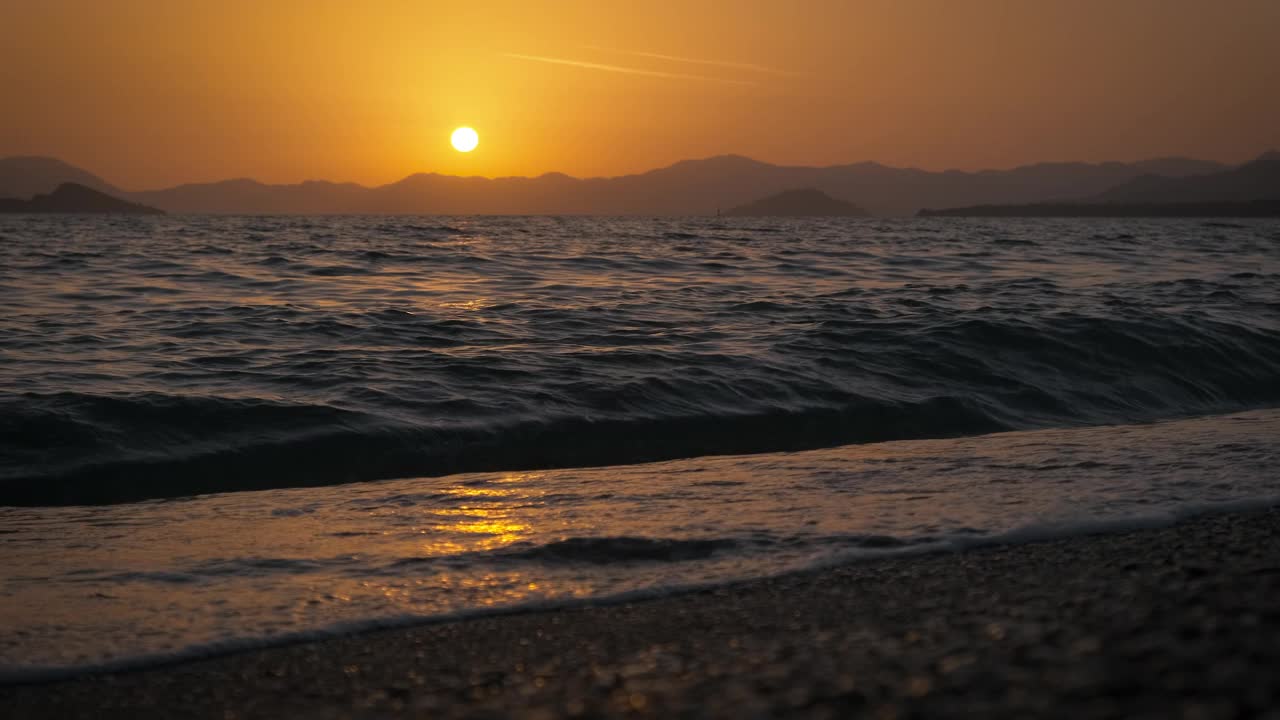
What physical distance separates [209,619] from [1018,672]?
2.66 m

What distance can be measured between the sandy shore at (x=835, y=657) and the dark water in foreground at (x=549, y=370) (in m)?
3.55

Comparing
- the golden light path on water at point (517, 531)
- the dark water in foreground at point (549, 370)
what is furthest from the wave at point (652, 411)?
the golden light path on water at point (517, 531)

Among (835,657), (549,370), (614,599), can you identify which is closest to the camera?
(835,657)

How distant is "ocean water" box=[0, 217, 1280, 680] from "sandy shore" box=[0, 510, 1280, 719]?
0.29m

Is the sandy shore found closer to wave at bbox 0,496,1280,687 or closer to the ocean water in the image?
wave at bbox 0,496,1280,687

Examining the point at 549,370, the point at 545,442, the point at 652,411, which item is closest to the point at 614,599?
the point at 545,442

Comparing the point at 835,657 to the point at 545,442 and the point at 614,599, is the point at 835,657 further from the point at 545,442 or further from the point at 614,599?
the point at 545,442

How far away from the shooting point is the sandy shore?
2.26 m

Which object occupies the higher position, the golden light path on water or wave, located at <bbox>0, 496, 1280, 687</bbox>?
wave, located at <bbox>0, 496, 1280, 687</bbox>

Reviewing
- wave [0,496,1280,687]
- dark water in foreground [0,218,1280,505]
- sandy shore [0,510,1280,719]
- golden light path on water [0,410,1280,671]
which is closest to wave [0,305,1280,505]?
dark water in foreground [0,218,1280,505]

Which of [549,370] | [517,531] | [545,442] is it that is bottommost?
[545,442]

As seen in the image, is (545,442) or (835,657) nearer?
(835,657)

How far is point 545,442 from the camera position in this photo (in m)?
7.45

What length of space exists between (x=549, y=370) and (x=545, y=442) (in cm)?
213
